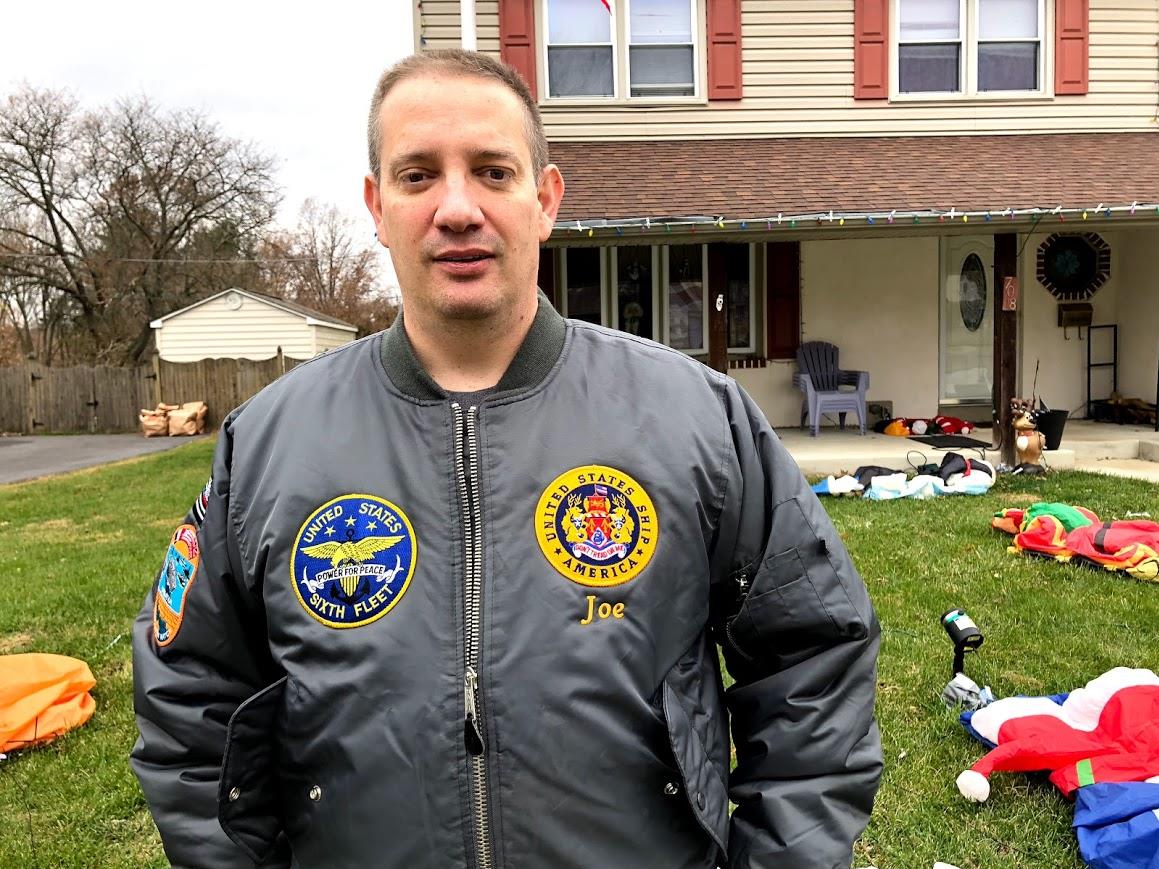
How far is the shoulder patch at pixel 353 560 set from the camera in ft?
4.16

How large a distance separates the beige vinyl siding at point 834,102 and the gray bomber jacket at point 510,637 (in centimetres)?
932

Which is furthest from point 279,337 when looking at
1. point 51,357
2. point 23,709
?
point 23,709

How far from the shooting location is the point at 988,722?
10.2ft

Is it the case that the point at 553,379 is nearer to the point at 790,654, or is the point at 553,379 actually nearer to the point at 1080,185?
the point at 790,654

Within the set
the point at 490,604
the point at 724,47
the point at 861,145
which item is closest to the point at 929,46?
the point at 861,145

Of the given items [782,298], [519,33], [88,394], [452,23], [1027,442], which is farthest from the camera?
[88,394]

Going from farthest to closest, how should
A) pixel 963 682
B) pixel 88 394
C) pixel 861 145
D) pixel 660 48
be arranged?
pixel 88 394
pixel 861 145
pixel 660 48
pixel 963 682

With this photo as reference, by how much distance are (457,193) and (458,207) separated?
0.10 ft

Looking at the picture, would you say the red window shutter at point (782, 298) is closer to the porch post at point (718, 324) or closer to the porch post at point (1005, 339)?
the porch post at point (718, 324)

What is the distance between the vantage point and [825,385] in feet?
33.1

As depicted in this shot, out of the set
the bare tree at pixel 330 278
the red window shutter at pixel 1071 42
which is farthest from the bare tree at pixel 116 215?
the red window shutter at pixel 1071 42

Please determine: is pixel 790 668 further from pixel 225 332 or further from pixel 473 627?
pixel 225 332

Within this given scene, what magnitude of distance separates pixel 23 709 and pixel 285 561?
118 inches

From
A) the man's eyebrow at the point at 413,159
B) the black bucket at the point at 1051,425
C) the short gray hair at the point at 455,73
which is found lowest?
the black bucket at the point at 1051,425
